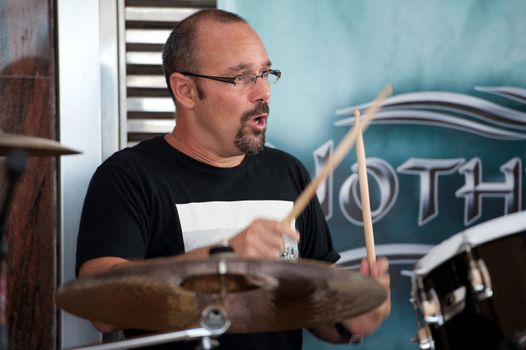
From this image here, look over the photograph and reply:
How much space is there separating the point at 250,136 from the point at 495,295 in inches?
39.2

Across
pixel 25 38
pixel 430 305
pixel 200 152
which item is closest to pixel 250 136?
pixel 200 152

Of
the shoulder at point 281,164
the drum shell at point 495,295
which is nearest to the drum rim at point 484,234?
the drum shell at point 495,295

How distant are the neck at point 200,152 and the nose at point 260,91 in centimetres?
18

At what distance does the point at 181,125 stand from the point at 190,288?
1008mm

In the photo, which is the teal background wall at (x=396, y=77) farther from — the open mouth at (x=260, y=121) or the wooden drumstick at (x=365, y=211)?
the wooden drumstick at (x=365, y=211)

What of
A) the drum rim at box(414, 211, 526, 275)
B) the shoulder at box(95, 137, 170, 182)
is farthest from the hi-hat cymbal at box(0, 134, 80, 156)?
the drum rim at box(414, 211, 526, 275)

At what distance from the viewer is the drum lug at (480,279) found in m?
2.28

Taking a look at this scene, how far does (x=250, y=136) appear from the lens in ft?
10.1

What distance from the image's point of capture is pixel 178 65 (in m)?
3.22

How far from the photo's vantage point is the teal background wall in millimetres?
3426

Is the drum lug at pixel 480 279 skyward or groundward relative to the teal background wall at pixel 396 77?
groundward

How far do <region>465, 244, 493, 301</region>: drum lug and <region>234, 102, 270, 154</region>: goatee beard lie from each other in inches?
35.9

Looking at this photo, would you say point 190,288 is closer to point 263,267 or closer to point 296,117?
point 263,267

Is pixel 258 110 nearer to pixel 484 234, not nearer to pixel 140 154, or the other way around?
pixel 140 154
